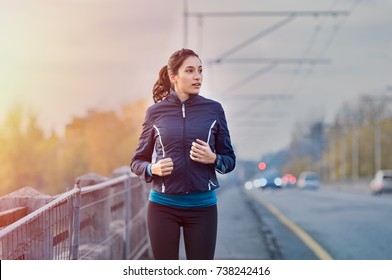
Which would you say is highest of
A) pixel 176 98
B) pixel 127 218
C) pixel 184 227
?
pixel 176 98

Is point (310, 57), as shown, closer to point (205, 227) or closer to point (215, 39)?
point (215, 39)

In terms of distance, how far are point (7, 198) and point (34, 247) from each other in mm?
277

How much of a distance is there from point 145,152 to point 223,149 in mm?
336

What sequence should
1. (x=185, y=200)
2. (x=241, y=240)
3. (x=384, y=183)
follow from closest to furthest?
1. (x=185, y=200)
2. (x=241, y=240)
3. (x=384, y=183)

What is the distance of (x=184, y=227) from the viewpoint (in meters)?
4.27

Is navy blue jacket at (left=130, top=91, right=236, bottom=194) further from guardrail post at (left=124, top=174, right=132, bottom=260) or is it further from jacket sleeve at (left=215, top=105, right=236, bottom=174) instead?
guardrail post at (left=124, top=174, right=132, bottom=260)

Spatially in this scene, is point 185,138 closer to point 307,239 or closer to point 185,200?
point 185,200

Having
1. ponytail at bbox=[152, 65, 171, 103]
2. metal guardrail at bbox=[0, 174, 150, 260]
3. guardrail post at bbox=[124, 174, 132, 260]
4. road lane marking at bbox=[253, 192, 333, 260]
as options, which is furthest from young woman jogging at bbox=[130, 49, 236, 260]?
road lane marking at bbox=[253, 192, 333, 260]

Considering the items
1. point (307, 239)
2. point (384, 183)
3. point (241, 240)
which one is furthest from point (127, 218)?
point (384, 183)

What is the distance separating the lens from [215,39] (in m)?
10.9

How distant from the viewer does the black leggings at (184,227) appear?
13.9ft

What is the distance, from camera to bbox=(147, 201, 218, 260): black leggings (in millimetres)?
4227

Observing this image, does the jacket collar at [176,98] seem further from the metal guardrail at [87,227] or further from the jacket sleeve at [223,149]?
the metal guardrail at [87,227]

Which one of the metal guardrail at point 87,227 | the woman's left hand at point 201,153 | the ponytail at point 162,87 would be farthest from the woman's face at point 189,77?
the metal guardrail at point 87,227
